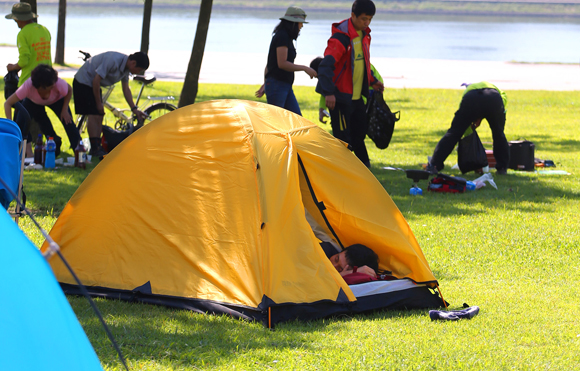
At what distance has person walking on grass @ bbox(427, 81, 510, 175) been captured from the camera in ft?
28.6

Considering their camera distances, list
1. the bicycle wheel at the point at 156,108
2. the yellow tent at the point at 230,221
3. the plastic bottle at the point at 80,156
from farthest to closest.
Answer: the bicycle wheel at the point at 156,108 < the plastic bottle at the point at 80,156 < the yellow tent at the point at 230,221

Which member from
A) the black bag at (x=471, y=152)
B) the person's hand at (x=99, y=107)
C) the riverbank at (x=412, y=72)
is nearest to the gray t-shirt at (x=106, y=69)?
the person's hand at (x=99, y=107)

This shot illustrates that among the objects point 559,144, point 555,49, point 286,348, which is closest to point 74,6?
point 555,49

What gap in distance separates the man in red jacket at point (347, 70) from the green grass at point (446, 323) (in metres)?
1.09

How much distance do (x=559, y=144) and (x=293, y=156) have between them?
9.14 meters

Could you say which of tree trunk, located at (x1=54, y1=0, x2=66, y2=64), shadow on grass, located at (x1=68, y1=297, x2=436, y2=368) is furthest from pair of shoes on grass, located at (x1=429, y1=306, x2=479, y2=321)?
tree trunk, located at (x1=54, y1=0, x2=66, y2=64)

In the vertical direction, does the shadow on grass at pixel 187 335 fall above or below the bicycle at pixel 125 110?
below

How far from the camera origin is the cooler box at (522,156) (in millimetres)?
9820

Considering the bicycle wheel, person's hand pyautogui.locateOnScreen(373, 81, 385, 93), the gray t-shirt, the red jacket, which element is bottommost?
the bicycle wheel

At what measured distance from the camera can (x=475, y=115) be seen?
345 inches

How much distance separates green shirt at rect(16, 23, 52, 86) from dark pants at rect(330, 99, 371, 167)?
165 inches

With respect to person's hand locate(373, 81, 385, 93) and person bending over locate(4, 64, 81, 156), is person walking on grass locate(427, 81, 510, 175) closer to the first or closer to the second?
person's hand locate(373, 81, 385, 93)

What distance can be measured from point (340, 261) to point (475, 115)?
4.48 metres

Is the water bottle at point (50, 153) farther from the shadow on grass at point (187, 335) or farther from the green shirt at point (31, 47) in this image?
the shadow on grass at point (187, 335)
